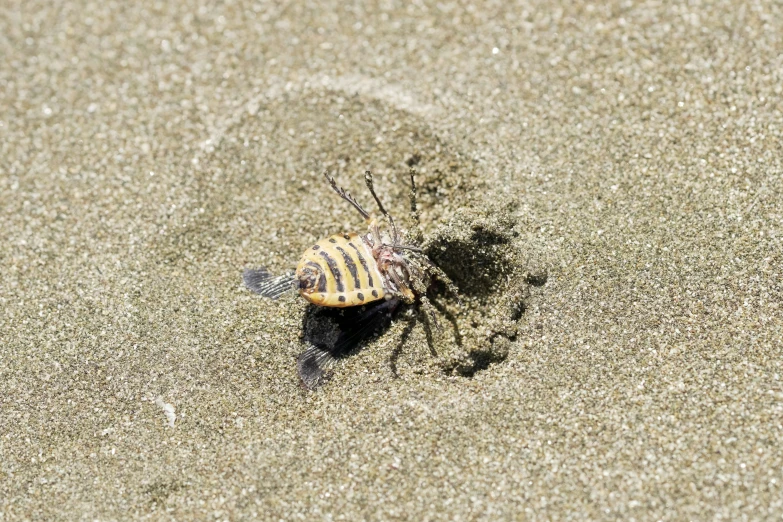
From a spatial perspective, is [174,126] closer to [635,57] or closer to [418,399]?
[418,399]

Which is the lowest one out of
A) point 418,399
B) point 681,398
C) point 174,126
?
point 418,399

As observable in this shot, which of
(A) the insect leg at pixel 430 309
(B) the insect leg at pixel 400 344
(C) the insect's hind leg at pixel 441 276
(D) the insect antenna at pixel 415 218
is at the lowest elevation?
(B) the insect leg at pixel 400 344

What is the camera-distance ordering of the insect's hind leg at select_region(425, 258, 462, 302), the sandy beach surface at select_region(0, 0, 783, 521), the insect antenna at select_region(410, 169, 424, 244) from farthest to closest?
the insect antenna at select_region(410, 169, 424, 244)
the insect's hind leg at select_region(425, 258, 462, 302)
the sandy beach surface at select_region(0, 0, 783, 521)

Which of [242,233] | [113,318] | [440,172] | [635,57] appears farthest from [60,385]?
[635,57]

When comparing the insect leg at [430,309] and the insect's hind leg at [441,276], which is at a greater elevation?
the insect's hind leg at [441,276]

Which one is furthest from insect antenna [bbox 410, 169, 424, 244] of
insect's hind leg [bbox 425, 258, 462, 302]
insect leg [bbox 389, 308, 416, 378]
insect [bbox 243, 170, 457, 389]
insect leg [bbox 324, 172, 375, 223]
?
insect leg [bbox 389, 308, 416, 378]

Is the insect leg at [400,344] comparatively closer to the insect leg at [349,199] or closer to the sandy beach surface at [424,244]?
the sandy beach surface at [424,244]

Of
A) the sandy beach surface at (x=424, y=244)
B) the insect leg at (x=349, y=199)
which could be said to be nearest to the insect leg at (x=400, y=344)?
the sandy beach surface at (x=424, y=244)

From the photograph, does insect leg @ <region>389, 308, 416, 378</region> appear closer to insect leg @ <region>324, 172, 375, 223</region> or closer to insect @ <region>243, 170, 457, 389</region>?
insect @ <region>243, 170, 457, 389</region>
